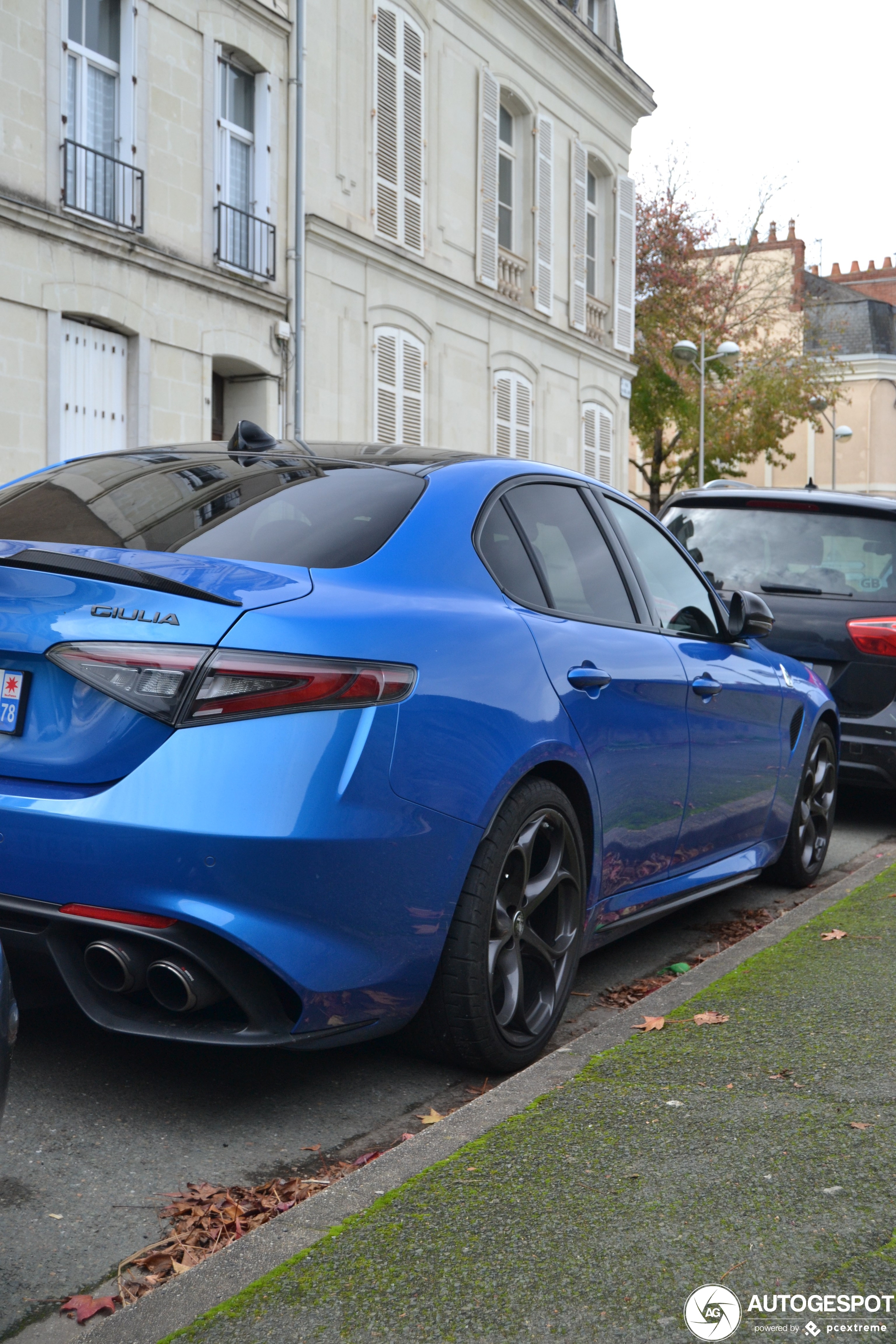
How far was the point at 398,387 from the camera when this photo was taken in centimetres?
1930

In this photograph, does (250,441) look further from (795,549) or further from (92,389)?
(92,389)

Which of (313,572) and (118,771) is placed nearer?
(118,771)

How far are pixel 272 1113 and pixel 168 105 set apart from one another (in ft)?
46.6

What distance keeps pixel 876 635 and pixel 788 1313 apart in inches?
208

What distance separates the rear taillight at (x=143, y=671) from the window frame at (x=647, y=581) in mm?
1993

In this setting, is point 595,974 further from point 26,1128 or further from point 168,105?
point 168,105

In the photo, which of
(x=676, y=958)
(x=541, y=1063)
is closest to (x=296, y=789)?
(x=541, y=1063)

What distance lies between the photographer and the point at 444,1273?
7.28 ft

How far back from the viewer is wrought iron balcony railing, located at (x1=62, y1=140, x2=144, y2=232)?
13.8 m

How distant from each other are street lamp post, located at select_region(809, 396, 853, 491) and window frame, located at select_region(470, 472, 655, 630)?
3842cm

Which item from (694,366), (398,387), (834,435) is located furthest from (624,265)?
(834,435)

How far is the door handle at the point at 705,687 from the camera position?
448cm

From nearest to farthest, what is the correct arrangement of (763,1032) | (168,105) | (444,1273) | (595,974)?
(444,1273) < (763,1032) < (595,974) < (168,105)

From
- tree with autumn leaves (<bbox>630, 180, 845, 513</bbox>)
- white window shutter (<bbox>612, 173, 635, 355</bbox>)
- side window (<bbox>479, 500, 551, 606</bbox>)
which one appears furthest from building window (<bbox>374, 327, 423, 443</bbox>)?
tree with autumn leaves (<bbox>630, 180, 845, 513</bbox>)
